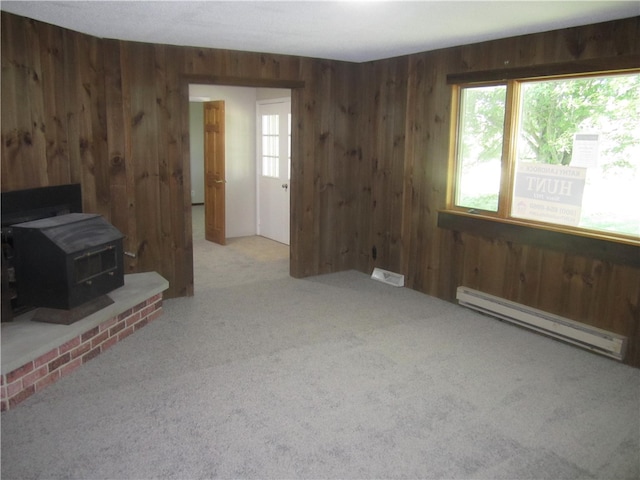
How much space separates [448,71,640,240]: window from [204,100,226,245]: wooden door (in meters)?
3.35

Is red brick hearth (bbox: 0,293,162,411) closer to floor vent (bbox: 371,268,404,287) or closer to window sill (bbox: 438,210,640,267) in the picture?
floor vent (bbox: 371,268,404,287)

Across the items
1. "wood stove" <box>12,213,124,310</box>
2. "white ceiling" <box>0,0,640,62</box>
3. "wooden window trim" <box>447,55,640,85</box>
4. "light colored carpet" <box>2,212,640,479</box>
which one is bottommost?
"light colored carpet" <box>2,212,640,479</box>

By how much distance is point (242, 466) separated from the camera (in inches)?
96.3

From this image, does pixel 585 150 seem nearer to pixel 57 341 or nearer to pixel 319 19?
pixel 319 19

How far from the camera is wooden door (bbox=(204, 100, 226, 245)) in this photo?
6.91 meters

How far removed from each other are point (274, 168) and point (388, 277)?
2.65 m

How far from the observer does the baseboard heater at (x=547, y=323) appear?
3.59 metres

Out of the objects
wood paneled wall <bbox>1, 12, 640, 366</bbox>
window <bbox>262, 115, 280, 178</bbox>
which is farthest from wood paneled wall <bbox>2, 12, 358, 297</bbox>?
window <bbox>262, 115, 280, 178</bbox>

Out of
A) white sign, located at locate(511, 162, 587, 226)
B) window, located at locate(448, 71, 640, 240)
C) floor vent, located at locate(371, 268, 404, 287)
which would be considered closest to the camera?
window, located at locate(448, 71, 640, 240)

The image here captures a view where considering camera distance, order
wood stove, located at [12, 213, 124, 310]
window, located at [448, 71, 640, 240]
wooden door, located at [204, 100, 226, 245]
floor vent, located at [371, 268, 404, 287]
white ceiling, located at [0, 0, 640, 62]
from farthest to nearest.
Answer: wooden door, located at [204, 100, 226, 245] → floor vent, located at [371, 268, 404, 287] → window, located at [448, 71, 640, 240] → wood stove, located at [12, 213, 124, 310] → white ceiling, located at [0, 0, 640, 62]

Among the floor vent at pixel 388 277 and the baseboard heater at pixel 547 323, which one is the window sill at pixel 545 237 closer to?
the baseboard heater at pixel 547 323

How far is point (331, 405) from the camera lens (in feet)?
9.80

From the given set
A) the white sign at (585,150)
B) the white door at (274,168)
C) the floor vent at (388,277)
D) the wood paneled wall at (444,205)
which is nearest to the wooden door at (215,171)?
the white door at (274,168)

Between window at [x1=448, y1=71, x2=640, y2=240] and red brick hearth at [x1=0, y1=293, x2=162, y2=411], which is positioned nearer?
red brick hearth at [x1=0, y1=293, x2=162, y2=411]
